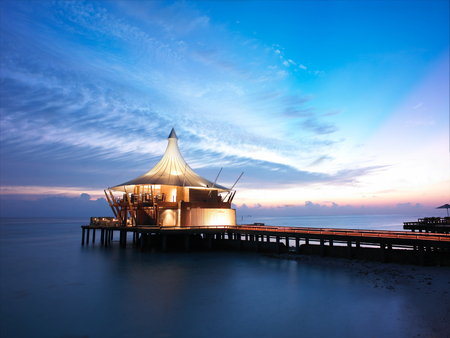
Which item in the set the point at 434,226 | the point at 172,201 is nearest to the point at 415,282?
the point at 434,226

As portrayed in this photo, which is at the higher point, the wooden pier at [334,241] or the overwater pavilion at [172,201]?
the overwater pavilion at [172,201]

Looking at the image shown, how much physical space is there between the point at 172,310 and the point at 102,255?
Result: 2137cm

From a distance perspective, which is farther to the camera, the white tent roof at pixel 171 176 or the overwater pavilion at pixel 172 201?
the white tent roof at pixel 171 176

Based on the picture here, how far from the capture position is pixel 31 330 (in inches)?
498

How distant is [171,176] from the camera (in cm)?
4050

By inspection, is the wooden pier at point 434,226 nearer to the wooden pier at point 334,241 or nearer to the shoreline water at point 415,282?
the wooden pier at point 334,241

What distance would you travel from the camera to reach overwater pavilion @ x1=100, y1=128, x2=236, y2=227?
112ft

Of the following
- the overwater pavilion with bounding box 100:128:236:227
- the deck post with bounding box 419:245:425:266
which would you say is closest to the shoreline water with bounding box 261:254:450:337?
the deck post with bounding box 419:245:425:266

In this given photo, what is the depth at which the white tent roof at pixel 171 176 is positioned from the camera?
126ft

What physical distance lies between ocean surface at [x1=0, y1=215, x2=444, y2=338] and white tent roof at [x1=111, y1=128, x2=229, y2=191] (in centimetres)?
1417

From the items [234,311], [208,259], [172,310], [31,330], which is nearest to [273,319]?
[234,311]

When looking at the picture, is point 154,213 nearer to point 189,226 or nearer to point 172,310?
point 189,226

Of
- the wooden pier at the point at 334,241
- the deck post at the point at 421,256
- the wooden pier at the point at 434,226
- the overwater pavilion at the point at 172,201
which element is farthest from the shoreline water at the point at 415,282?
the wooden pier at the point at 434,226

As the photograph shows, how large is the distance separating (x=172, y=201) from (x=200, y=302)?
2374 cm
